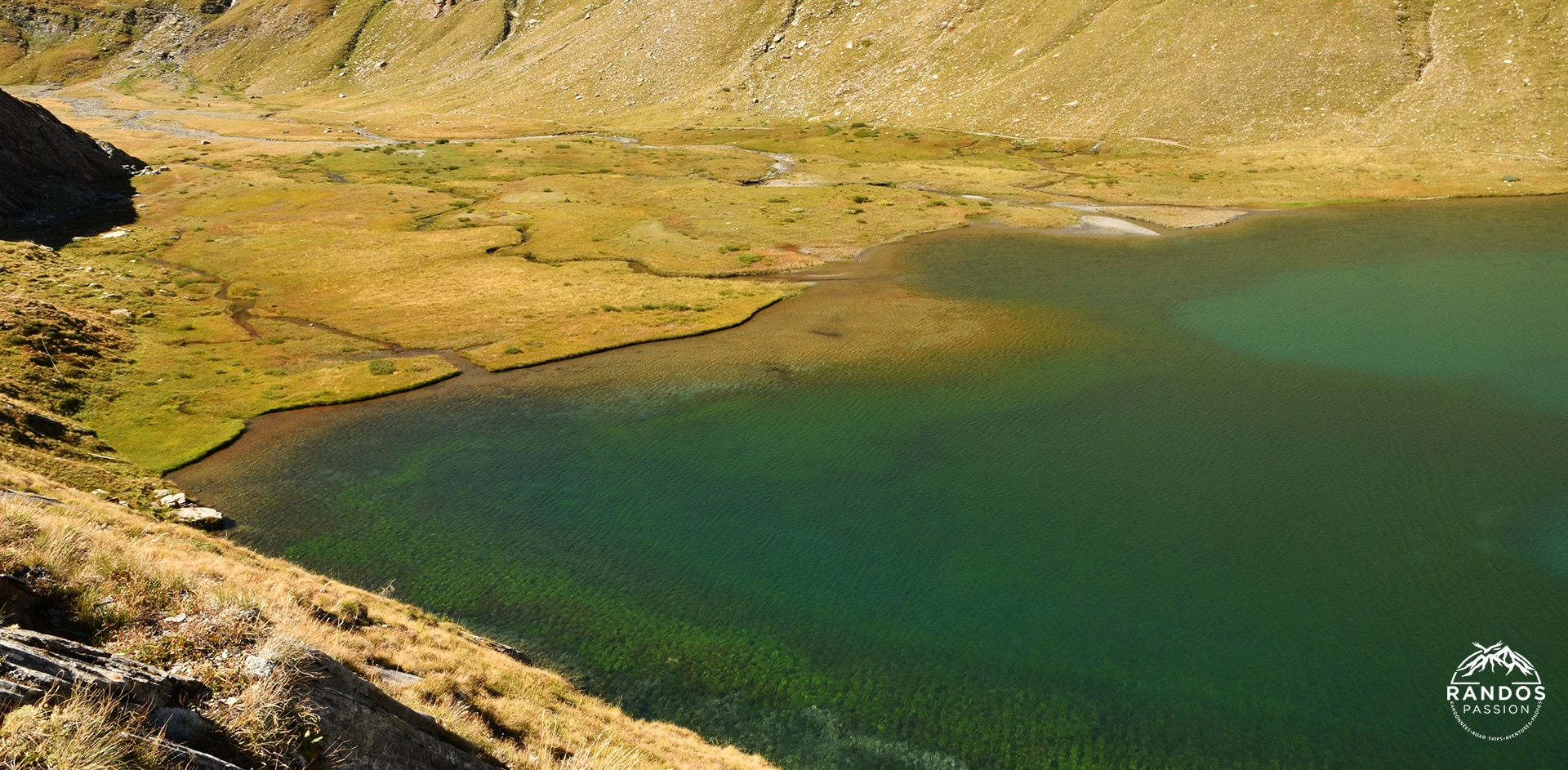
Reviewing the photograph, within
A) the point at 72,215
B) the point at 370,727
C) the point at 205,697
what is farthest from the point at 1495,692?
the point at 72,215

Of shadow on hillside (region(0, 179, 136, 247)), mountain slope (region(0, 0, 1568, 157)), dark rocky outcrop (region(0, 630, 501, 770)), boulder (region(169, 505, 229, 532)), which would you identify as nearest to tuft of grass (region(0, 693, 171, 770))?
dark rocky outcrop (region(0, 630, 501, 770))

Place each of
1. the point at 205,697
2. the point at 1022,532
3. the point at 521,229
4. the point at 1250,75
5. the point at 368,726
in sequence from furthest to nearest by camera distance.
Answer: the point at 1250,75, the point at 521,229, the point at 1022,532, the point at 368,726, the point at 205,697

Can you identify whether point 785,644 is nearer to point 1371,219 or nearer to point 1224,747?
point 1224,747

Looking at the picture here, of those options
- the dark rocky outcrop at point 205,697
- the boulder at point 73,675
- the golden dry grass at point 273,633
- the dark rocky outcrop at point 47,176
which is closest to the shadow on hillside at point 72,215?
the dark rocky outcrop at point 47,176

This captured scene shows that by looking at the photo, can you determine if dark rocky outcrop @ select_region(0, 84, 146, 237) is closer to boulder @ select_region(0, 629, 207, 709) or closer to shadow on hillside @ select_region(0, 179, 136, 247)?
shadow on hillside @ select_region(0, 179, 136, 247)

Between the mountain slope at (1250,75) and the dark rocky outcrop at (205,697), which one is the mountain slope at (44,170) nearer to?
the dark rocky outcrop at (205,697)

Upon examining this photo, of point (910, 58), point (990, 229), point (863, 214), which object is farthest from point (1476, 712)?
point (910, 58)

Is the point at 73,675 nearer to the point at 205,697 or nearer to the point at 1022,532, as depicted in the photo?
the point at 205,697
